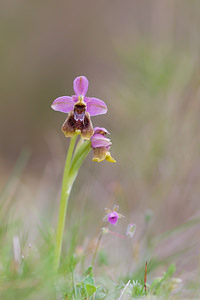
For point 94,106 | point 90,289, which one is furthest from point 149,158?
point 90,289

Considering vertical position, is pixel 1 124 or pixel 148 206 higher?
pixel 1 124

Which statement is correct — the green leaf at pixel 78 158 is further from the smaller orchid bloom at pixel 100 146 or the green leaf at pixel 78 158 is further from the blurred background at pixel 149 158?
the blurred background at pixel 149 158

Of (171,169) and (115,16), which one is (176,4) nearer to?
(171,169)

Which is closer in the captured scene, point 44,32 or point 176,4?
point 176,4

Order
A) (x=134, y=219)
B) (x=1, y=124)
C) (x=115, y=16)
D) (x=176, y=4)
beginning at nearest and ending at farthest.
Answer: (x=134, y=219), (x=176, y=4), (x=115, y=16), (x=1, y=124)

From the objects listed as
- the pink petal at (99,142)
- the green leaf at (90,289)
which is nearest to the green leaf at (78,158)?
the pink petal at (99,142)

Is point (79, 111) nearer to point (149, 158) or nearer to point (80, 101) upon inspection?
point (80, 101)

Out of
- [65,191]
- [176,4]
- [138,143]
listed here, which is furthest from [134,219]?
[176,4]
